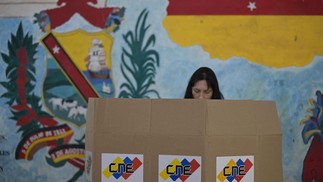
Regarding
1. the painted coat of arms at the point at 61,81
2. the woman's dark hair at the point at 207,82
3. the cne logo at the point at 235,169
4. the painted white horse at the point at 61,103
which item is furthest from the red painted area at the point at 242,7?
the cne logo at the point at 235,169

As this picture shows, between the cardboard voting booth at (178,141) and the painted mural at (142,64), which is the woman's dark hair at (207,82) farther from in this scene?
the cardboard voting booth at (178,141)

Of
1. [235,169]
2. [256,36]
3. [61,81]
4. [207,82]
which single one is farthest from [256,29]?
[235,169]

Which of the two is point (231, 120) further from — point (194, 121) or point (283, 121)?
point (283, 121)

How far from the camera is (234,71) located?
234 cm

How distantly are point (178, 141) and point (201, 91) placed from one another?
2.29 ft

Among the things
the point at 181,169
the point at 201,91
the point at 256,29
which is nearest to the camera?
the point at 181,169

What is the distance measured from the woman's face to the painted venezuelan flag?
0.44 metres

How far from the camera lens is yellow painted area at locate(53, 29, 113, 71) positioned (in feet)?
7.84

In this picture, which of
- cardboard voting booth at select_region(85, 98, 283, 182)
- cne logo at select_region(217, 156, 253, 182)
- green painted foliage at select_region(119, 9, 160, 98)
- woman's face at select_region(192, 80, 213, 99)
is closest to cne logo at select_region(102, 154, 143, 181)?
cardboard voting booth at select_region(85, 98, 283, 182)

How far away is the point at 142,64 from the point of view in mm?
2387

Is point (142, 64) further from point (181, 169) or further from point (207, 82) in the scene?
point (181, 169)

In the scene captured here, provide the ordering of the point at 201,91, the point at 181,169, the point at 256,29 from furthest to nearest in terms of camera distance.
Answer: the point at 256,29, the point at 201,91, the point at 181,169

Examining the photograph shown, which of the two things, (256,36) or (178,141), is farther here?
(256,36)

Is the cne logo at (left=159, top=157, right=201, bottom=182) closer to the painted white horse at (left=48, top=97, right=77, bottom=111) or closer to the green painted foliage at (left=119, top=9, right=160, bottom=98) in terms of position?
the green painted foliage at (left=119, top=9, right=160, bottom=98)
